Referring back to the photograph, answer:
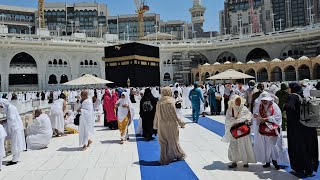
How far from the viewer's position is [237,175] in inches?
193

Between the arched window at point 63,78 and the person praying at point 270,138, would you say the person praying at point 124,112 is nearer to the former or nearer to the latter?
the person praying at point 270,138

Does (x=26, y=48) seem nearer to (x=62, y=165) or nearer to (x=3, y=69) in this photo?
(x=3, y=69)

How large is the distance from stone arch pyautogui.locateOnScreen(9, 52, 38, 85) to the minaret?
3799 cm

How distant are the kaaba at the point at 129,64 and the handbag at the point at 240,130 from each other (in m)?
26.7

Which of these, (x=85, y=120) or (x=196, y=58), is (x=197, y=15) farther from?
(x=85, y=120)

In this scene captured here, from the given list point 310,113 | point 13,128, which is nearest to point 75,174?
point 13,128

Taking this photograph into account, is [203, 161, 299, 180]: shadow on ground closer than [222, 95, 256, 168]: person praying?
Yes

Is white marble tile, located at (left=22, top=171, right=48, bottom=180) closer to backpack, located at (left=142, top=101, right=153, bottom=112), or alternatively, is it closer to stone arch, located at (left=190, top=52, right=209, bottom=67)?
backpack, located at (left=142, top=101, right=153, bottom=112)

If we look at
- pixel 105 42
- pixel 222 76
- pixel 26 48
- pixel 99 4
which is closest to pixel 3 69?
pixel 26 48

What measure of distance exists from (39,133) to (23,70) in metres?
33.0

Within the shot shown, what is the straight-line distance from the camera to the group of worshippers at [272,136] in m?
4.68

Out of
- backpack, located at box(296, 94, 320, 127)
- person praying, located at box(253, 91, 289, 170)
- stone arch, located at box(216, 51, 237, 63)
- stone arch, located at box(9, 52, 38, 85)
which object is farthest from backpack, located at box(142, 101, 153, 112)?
stone arch, located at box(216, 51, 237, 63)

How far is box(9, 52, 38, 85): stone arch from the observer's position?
3772 cm

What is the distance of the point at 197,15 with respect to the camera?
68.4 meters
